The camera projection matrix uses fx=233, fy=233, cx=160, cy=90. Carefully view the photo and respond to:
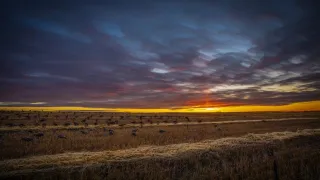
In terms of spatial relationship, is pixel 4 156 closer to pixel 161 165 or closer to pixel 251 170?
pixel 161 165

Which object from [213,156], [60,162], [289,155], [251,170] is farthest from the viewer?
[213,156]

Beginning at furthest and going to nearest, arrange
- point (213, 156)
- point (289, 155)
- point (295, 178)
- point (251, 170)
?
point (213, 156) → point (289, 155) → point (251, 170) → point (295, 178)

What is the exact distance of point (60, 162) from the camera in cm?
1419

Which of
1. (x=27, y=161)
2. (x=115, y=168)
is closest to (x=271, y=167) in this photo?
(x=115, y=168)

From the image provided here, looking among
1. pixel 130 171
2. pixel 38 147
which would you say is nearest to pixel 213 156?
pixel 130 171

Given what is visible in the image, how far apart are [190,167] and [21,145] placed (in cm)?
1788

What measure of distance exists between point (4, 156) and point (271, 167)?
19302 mm

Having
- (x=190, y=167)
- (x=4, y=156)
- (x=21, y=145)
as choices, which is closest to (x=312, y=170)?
(x=190, y=167)

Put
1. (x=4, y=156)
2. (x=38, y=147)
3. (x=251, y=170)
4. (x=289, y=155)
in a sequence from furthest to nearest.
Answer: (x=38, y=147) → (x=4, y=156) → (x=289, y=155) → (x=251, y=170)

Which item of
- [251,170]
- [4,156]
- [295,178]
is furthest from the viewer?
[4,156]

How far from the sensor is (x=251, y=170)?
1191cm

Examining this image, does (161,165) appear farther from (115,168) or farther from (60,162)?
(60,162)

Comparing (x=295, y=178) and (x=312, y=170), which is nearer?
(x=295, y=178)

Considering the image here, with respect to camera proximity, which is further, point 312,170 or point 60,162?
point 60,162
